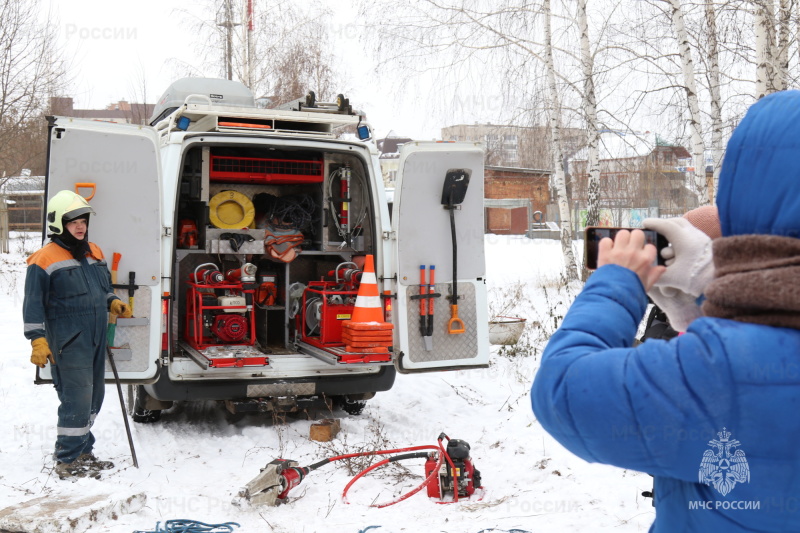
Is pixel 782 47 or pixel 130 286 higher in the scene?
pixel 782 47

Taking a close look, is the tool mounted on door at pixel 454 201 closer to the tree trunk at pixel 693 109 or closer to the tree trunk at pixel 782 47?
the tree trunk at pixel 782 47

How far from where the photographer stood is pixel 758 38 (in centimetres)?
734

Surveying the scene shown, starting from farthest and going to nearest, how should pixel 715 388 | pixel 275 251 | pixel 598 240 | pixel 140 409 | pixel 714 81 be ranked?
pixel 714 81, pixel 275 251, pixel 140 409, pixel 598 240, pixel 715 388

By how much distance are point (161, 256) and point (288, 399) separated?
4.84ft

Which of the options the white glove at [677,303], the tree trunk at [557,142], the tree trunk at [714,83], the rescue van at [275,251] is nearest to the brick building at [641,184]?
the tree trunk at [557,142]

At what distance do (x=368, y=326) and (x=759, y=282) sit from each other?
4698 mm

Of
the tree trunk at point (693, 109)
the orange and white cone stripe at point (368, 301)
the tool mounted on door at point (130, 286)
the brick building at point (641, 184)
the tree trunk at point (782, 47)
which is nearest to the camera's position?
the tool mounted on door at point (130, 286)

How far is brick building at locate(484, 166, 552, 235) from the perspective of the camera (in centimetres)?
3522

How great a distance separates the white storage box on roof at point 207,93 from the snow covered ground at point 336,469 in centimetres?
319

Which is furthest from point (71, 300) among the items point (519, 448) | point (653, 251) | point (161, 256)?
point (653, 251)

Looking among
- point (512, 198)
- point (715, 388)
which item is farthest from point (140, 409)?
point (512, 198)

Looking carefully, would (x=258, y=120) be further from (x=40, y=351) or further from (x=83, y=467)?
(x=83, y=467)

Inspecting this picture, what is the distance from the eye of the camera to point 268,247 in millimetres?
6742

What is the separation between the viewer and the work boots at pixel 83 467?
5.10m
